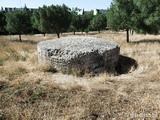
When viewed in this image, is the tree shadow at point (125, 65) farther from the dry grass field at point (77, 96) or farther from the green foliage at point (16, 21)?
the green foliage at point (16, 21)

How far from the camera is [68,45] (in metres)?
6.87

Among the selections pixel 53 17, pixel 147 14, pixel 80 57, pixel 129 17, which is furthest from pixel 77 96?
pixel 53 17

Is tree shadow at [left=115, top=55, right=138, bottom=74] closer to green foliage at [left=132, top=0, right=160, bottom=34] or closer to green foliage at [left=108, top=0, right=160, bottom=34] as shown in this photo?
green foliage at [left=132, top=0, right=160, bottom=34]

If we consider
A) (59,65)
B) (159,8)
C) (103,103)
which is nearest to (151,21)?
(159,8)

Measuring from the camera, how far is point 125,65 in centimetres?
732

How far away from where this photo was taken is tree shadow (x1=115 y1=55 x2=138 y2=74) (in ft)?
22.3

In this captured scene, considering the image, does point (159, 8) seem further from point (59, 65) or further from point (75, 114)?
point (75, 114)

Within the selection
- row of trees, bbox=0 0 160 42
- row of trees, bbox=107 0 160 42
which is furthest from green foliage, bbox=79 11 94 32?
row of trees, bbox=107 0 160 42

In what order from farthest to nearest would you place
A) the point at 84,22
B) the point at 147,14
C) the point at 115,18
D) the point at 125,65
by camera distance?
the point at 84,22, the point at 115,18, the point at 147,14, the point at 125,65

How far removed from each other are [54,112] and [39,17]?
1574 cm

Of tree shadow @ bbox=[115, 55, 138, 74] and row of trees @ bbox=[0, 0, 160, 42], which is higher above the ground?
row of trees @ bbox=[0, 0, 160, 42]

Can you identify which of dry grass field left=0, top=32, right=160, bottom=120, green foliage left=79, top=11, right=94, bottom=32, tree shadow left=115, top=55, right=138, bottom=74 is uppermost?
green foliage left=79, top=11, right=94, bottom=32

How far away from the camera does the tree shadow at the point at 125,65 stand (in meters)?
6.81

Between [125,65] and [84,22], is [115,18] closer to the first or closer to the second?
[125,65]
